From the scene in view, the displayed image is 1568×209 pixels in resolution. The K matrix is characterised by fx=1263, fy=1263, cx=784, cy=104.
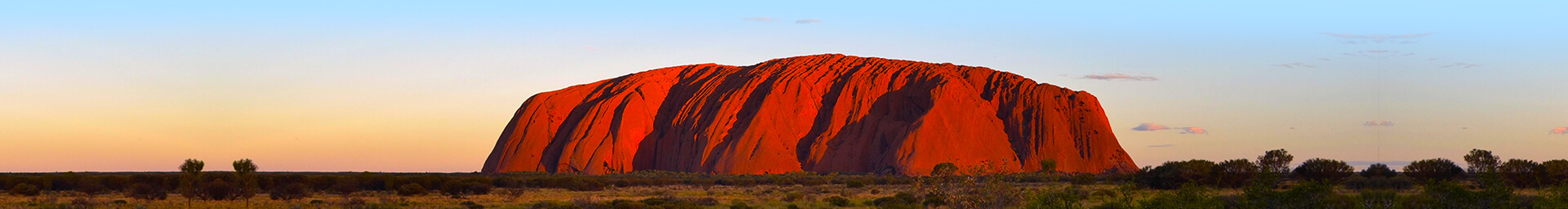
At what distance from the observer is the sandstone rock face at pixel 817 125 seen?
299ft

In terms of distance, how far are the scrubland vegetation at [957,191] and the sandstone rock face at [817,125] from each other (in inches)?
1046

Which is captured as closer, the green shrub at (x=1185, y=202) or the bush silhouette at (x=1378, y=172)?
the green shrub at (x=1185, y=202)

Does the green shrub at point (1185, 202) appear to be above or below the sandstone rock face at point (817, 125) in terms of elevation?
below

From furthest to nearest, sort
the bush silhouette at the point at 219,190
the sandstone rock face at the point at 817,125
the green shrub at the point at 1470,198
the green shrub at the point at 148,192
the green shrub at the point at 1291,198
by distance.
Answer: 1. the sandstone rock face at the point at 817,125
2. the green shrub at the point at 148,192
3. the bush silhouette at the point at 219,190
4. the green shrub at the point at 1291,198
5. the green shrub at the point at 1470,198

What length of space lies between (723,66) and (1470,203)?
301 ft

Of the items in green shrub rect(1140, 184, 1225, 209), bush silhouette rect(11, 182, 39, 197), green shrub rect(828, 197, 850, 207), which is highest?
green shrub rect(1140, 184, 1225, 209)

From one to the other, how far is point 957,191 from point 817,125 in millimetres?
72084

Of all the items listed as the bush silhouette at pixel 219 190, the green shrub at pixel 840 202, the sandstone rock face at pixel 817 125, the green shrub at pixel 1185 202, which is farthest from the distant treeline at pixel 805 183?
the sandstone rock face at pixel 817 125

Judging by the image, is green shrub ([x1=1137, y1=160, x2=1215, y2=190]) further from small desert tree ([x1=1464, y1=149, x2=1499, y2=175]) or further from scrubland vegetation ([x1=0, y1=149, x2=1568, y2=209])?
small desert tree ([x1=1464, y1=149, x2=1499, y2=175])

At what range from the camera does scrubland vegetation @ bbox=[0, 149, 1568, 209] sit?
74.4 feet

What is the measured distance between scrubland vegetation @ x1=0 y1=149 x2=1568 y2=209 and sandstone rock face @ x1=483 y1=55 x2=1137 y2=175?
26.6 metres

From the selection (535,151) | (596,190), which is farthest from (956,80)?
(596,190)

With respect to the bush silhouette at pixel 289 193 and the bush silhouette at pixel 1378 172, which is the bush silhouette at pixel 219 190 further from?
the bush silhouette at pixel 1378 172

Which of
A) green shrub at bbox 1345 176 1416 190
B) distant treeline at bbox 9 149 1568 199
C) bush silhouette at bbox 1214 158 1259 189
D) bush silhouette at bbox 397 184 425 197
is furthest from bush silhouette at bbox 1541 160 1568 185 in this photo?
bush silhouette at bbox 397 184 425 197
